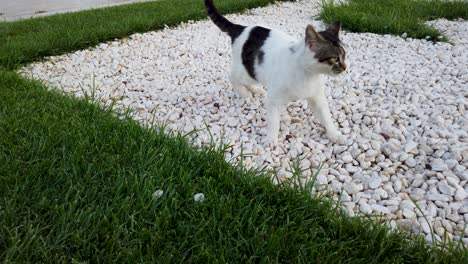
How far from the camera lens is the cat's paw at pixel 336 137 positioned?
266 centimetres

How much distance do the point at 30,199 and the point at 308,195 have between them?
138 centimetres

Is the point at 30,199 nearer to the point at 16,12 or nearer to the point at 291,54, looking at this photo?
the point at 291,54

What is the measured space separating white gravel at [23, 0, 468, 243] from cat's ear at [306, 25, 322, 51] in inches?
26.7

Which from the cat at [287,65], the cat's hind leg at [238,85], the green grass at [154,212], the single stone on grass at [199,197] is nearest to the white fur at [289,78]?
the cat at [287,65]

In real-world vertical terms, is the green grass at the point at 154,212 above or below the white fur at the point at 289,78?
below

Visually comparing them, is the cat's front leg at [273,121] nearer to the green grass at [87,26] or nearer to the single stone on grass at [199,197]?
the single stone on grass at [199,197]

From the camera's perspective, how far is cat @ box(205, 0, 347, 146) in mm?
2387

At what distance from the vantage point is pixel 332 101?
3225 millimetres

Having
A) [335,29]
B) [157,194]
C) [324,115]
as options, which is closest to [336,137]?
[324,115]

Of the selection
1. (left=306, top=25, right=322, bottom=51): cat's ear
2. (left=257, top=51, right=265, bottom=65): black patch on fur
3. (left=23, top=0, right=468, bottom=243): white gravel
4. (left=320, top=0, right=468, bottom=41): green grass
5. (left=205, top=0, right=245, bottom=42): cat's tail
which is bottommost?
(left=23, top=0, right=468, bottom=243): white gravel

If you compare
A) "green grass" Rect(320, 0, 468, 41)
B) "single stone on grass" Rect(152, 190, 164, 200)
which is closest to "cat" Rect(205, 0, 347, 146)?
"single stone on grass" Rect(152, 190, 164, 200)

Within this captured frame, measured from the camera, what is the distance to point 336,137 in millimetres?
2686

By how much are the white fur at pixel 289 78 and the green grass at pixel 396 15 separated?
7.98 feet

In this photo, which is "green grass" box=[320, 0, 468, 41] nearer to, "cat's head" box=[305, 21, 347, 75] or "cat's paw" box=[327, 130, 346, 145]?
"cat's paw" box=[327, 130, 346, 145]
